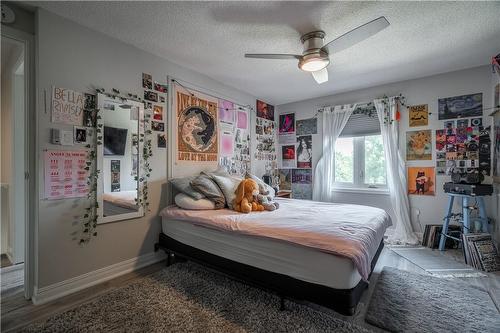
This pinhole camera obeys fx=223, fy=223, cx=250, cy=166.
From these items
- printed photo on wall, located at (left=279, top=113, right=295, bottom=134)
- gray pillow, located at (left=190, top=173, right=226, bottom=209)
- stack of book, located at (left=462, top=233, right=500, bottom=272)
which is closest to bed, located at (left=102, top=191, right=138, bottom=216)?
gray pillow, located at (left=190, top=173, right=226, bottom=209)

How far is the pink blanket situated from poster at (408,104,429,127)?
187 cm

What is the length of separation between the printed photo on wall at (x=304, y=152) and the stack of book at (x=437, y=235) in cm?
206

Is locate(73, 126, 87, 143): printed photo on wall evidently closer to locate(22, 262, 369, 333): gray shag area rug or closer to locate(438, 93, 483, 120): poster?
locate(22, 262, 369, 333): gray shag area rug

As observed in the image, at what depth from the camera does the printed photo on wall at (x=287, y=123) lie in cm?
463

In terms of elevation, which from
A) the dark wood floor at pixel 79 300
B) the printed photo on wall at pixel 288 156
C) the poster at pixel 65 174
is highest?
the printed photo on wall at pixel 288 156

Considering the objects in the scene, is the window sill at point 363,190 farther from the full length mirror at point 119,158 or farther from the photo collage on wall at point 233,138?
the full length mirror at point 119,158

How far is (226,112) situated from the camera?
3645mm

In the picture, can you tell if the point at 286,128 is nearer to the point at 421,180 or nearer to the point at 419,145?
the point at 419,145

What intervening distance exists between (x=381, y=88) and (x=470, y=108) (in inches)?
45.7

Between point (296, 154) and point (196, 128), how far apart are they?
2.23 m

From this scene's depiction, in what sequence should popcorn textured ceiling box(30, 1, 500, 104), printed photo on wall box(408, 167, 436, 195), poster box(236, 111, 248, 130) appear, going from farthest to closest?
poster box(236, 111, 248, 130) → printed photo on wall box(408, 167, 436, 195) → popcorn textured ceiling box(30, 1, 500, 104)

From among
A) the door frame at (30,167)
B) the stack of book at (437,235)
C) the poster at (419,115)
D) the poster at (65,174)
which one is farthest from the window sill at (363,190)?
the door frame at (30,167)

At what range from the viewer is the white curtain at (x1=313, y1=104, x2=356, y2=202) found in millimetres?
4000

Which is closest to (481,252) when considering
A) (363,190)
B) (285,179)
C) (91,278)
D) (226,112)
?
(363,190)
